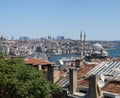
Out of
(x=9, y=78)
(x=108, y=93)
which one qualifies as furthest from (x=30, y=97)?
(x=108, y=93)

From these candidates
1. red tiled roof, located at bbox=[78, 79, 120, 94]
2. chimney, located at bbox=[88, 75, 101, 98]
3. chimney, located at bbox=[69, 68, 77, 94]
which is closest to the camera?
red tiled roof, located at bbox=[78, 79, 120, 94]

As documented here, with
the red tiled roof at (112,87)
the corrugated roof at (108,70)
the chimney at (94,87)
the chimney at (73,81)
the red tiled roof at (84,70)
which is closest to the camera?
the red tiled roof at (112,87)

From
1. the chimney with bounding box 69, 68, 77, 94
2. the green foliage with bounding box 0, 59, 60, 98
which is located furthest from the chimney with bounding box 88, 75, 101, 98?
the chimney with bounding box 69, 68, 77, 94

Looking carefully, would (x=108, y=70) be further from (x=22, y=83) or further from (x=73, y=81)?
(x=22, y=83)

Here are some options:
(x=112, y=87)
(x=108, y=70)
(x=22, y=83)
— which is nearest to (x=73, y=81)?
(x=108, y=70)

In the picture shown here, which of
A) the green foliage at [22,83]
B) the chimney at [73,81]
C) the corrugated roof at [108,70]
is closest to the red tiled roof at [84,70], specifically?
the corrugated roof at [108,70]

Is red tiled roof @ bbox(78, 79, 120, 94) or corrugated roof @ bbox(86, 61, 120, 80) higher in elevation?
corrugated roof @ bbox(86, 61, 120, 80)

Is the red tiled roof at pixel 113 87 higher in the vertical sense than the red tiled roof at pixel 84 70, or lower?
lower

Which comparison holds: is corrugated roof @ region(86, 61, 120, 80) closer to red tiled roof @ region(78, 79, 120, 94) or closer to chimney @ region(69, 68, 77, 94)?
red tiled roof @ region(78, 79, 120, 94)

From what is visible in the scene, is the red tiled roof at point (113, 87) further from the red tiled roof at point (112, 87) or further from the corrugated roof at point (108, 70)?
the corrugated roof at point (108, 70)
